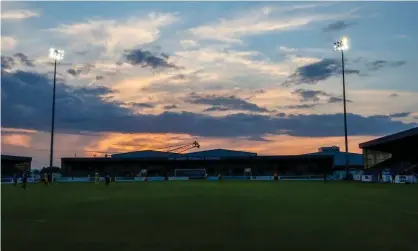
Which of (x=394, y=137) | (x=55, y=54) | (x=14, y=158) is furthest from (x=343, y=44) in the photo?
(x=14, y=158)

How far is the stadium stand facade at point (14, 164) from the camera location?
100350 millimetres

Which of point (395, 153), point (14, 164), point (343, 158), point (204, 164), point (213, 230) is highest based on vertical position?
point (343, 158)

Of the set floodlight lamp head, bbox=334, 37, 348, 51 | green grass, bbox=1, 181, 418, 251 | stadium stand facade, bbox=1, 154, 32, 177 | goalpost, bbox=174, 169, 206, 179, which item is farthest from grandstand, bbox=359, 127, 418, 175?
stadium stand facade, bbox=1, 154, 32, 177

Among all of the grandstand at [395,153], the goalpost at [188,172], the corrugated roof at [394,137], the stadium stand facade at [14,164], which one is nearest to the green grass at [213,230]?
the corrugated roof at [394,137]

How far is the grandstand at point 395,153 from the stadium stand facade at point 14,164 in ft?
226

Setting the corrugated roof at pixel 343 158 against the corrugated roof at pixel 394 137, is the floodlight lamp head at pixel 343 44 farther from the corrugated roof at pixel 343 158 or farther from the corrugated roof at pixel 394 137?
the corrugated roof at pixel 343 158

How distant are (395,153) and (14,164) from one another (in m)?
81.0

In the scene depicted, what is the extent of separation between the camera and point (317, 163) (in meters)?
110

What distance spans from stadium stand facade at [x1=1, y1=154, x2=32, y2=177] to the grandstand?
69029 millimetres

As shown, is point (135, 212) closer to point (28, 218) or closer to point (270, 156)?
point (28, 218)

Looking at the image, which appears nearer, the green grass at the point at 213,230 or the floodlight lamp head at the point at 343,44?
the green grass at the point at 213,230

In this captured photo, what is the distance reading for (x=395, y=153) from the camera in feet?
270

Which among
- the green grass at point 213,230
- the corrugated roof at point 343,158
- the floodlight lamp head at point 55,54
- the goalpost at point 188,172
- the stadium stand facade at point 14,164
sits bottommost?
the green grass at point 213,230

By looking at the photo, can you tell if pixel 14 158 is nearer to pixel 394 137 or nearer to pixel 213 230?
pixel 394 137
